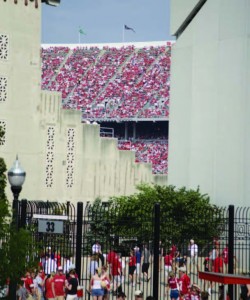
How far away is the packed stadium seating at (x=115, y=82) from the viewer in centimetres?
9044

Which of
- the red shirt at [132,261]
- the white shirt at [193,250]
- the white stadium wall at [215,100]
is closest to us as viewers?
the white shirt at [193,250]

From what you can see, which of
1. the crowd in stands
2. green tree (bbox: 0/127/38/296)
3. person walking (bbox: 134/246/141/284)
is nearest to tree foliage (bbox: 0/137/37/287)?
green tree (bbox: 0/127/38/296)

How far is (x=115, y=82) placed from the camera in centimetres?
9481

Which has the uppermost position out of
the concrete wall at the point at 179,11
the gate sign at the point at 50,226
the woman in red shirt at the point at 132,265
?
the concrete wall at the point at 179,11

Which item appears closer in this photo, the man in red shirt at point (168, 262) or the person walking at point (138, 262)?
the man in red shirt at point (168, 262)

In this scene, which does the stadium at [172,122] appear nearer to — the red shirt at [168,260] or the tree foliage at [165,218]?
the tree foliage at [165,218]

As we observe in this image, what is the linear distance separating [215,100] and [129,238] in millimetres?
16317

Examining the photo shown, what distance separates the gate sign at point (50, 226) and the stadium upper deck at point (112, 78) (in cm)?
6289

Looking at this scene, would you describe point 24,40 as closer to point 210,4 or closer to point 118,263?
point 210,4

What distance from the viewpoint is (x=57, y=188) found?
5884 centimetres

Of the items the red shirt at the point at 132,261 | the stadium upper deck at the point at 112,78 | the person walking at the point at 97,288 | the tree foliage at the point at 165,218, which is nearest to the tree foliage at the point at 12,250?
the tree foliage at the point at 165,218

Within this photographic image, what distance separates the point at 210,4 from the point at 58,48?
55.2m

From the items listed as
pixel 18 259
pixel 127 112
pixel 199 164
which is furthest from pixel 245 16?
pixel 127 112

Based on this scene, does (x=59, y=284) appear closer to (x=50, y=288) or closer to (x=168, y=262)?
(x=50, y=288)
